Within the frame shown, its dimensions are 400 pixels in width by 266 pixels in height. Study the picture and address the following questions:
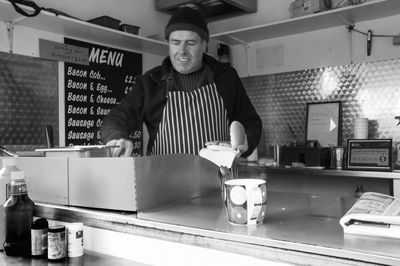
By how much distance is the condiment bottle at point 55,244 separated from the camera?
3.50 ft

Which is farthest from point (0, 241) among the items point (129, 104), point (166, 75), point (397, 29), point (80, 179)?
point (397, 29)

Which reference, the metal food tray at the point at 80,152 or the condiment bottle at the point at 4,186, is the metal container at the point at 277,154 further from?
the condiment bottle at the point at 4,186

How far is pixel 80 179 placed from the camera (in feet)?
3.87

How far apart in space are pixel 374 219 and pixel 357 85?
2564 mm

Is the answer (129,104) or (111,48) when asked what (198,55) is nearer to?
(129,104)

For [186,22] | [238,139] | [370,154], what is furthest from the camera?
[370,154]

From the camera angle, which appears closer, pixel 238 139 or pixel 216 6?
pixel 238 139

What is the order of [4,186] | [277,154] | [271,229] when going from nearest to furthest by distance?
[271,229] < [4,186] < [277,154]

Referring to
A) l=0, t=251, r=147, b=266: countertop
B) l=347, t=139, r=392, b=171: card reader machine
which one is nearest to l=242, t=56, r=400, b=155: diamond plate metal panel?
l=347, t=139, r=392, b=171: card reader machine

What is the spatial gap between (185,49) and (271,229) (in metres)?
1.30

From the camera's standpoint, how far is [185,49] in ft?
6.58

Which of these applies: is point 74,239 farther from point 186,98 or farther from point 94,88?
point 94,88

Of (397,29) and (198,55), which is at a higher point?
(397,29)

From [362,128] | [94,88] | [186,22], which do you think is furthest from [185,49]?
[362,128]
